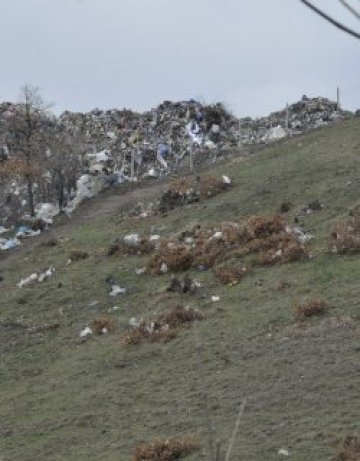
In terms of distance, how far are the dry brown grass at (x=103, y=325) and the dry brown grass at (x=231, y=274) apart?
2.29 metres

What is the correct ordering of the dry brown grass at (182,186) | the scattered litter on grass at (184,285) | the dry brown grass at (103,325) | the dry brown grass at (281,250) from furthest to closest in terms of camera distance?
1. the dry brown grass at (182,186)
2. the dry brown grass at (281,250)
3. the scattered litter on grass at (184,285)
4. the dry brown grass at (103,325)

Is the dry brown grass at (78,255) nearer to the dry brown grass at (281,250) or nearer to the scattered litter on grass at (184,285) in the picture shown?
the scattered litter on grass at (184,285)

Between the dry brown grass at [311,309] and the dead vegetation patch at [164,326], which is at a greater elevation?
the dry brown grass at [311,309]

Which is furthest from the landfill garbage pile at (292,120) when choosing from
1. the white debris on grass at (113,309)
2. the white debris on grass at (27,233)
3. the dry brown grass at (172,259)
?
the white debris on grass at (113,309)

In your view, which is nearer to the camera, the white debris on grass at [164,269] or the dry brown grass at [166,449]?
the dry brown grass at [166,449]

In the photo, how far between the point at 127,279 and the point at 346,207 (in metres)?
5.42

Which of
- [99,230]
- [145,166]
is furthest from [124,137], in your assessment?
[99,230]

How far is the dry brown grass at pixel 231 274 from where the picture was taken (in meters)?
16.1

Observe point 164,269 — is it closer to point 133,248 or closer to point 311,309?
point 133,248

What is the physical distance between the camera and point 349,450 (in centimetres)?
770

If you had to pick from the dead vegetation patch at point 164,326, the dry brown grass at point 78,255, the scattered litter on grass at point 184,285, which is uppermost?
the dry brown grass at point 78,255

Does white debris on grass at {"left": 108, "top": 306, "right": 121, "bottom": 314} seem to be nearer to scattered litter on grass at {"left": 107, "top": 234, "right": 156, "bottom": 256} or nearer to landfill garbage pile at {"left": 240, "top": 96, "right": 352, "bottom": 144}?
scattered litter on grass at {"left": 107, "top": 234, "right": 156, "bottom": 256}

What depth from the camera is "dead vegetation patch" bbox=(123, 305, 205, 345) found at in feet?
44.9

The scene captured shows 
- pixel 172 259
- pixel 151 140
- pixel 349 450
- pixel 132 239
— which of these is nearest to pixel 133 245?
pixel 132 239
